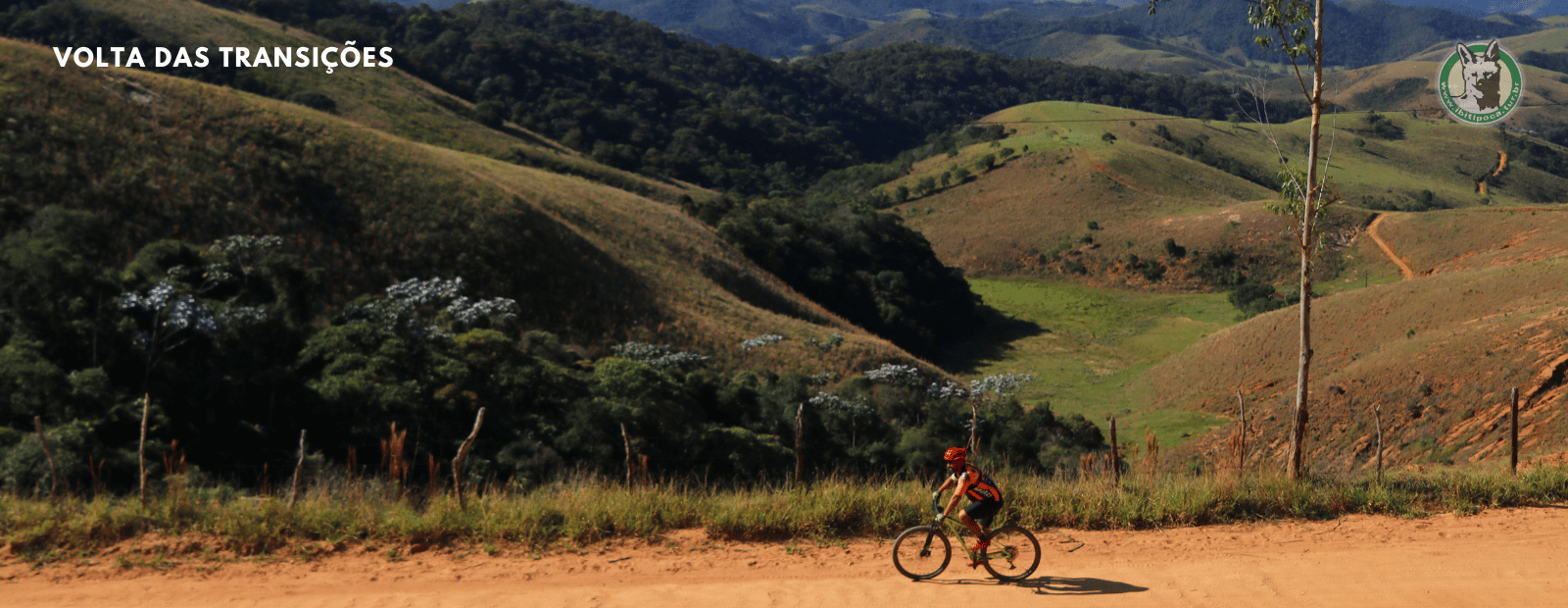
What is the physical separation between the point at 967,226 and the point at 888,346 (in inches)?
1817

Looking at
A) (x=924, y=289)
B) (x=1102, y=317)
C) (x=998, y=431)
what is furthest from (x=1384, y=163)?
(x=998, y=431)

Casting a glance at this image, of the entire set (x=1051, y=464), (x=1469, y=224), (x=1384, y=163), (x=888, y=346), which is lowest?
(x=1051, y=464)

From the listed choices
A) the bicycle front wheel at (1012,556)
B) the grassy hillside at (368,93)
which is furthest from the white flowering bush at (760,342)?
the grassy hillside at (368,93)

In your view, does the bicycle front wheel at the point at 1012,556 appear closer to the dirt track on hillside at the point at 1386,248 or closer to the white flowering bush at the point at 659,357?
the white flowering bush at the point at 659,357

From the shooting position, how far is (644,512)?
9586 mm

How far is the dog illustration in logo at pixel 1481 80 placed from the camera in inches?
765

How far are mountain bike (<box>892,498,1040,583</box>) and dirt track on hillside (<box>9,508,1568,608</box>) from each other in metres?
0.14

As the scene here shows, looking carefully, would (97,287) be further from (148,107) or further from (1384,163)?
(1384,163)

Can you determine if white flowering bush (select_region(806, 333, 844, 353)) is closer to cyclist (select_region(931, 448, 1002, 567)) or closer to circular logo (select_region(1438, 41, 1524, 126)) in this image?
circular logo (select_region(1438, 41, 1524, 126))

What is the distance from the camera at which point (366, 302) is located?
2222cm

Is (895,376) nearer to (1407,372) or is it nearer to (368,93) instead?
(1407,372)

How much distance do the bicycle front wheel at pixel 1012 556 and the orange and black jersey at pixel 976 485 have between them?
0.43m

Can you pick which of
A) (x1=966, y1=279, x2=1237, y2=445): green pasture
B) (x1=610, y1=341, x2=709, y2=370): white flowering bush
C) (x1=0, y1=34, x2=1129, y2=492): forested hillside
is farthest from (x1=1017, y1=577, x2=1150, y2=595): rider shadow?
(x1=966, y1=279, x2=1237, y2=445): green pasture

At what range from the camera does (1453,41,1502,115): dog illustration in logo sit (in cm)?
1942
